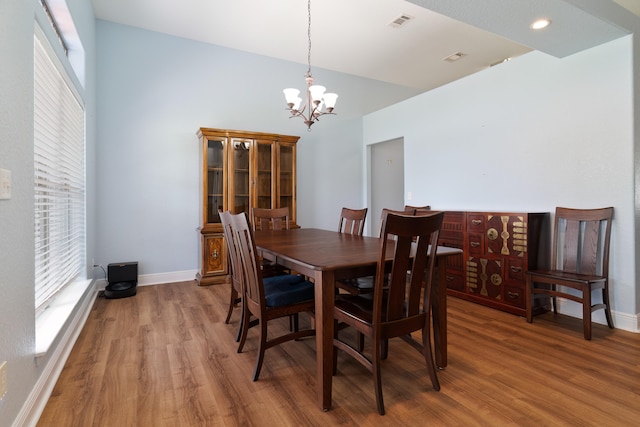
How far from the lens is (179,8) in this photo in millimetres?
3646

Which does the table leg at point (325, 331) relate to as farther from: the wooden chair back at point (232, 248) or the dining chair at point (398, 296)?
the wooden chair back at point (232, 248)

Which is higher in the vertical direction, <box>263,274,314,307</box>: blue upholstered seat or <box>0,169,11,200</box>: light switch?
<box>0,169,11,200</box>: light switch

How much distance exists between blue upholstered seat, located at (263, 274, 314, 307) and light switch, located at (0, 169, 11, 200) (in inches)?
52.5

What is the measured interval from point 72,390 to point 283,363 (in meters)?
1.18

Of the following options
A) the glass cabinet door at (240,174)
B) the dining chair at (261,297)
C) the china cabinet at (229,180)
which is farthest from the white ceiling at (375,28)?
the dining chair at (261,297)

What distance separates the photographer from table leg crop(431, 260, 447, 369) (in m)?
2.00

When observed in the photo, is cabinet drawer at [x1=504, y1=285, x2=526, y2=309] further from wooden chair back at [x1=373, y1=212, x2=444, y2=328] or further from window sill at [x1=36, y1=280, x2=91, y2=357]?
window sill at [x1=36, y1=280, x2=91, y2=357]

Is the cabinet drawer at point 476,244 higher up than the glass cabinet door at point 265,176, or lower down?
lower down

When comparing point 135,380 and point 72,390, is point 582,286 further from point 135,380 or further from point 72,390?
point 72,390

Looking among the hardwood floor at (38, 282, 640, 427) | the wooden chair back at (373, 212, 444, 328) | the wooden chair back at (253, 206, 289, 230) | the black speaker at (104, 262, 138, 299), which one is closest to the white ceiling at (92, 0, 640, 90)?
the wooden chair back at (373, 212, 444, 328)

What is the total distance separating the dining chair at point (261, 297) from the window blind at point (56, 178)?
1.24m

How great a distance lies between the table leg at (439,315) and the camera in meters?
2.00

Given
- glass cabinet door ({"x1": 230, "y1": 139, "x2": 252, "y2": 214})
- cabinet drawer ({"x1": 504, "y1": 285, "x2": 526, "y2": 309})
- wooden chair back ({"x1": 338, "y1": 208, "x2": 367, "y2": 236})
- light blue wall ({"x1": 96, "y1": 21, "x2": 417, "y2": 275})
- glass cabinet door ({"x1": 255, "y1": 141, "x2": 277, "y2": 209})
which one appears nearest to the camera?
cabinet drawer ({"x1": 504, "y1": 285, "x2": 526, "y2": 309})

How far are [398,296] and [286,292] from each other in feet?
2.44
